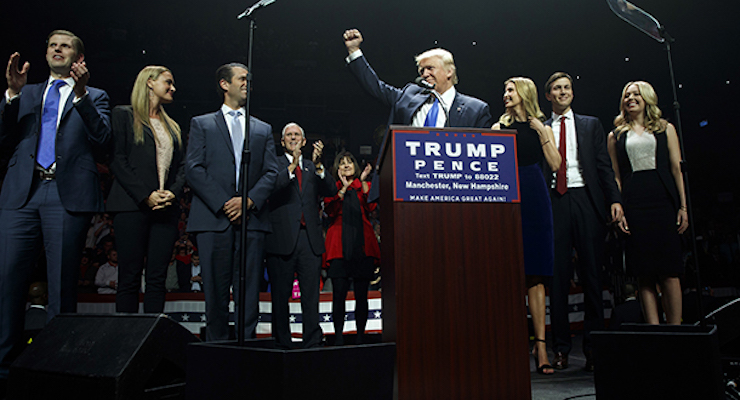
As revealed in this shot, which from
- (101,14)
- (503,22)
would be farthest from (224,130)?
(101,14)

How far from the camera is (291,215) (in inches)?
124

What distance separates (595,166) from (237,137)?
7.07 feet

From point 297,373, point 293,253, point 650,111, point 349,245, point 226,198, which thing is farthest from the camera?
point 349,245

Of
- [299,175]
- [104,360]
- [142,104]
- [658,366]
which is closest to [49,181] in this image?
[142,104]

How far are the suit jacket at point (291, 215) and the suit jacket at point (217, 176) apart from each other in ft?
0.78

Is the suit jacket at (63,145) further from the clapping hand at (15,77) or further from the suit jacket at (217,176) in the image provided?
the suit jacket at (217,176)

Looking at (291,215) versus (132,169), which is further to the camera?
(291,215)

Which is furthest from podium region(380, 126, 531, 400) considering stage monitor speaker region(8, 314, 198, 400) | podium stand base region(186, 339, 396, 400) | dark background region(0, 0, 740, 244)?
dark background region(0, 0, 740, 244)

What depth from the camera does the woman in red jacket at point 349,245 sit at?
359 centimetres

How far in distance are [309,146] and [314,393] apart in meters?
9.22

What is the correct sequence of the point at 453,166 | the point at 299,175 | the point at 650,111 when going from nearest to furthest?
the point at 453,166 < the point at 650,111 < the point at 299,175

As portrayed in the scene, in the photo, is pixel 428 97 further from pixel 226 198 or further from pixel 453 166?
pixel 226 198

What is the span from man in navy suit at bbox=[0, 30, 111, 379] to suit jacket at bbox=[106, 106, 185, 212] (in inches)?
4.7

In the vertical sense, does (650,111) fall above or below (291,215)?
above
